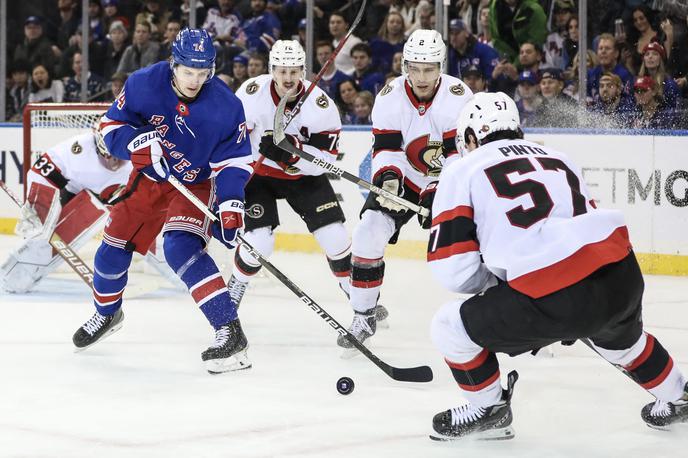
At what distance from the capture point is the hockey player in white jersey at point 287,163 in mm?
4184

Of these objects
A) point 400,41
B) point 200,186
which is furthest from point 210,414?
point 400,41

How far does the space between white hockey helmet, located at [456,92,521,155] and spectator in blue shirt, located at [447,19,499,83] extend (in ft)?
12.2

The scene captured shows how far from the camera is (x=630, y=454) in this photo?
8.43ft

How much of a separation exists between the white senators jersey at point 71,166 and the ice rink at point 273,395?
64 cm

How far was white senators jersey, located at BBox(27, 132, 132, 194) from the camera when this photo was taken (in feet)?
16.7

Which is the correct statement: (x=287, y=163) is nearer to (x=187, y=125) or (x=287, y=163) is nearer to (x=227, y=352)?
(x=187, y=125)

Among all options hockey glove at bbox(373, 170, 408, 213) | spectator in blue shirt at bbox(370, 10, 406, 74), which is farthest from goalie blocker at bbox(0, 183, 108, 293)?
spectator in blue shirt at bbox(370, 10, 406, 74)

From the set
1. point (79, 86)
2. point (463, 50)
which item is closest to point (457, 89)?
point (463, 50)

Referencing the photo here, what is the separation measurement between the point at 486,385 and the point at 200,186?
4.66ft

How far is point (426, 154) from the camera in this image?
4012 mm

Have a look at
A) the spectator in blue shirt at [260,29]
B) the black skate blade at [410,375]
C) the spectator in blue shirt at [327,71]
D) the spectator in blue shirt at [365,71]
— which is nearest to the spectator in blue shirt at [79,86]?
the spectator in blue shirt at [260,29]

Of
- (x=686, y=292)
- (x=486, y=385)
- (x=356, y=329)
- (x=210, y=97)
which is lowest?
(x=686, y=292)

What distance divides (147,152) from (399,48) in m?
3.53

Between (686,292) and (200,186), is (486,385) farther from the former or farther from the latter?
(686,292)
